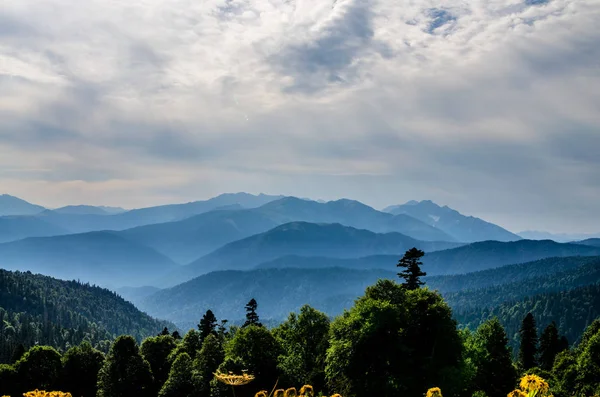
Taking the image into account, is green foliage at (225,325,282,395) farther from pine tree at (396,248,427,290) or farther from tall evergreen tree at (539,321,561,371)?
tall evergreen tree at (539,321,561,371)

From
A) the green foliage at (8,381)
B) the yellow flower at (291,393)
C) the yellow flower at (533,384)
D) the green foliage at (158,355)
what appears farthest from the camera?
the green foliage at (158,355)

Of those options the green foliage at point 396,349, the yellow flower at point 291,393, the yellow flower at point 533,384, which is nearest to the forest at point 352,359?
the green foliage at point 396,349

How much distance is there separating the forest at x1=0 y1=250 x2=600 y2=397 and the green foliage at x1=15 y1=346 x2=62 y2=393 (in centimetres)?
13

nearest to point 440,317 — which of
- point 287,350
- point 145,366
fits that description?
point 287,350

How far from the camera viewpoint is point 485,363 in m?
50.1

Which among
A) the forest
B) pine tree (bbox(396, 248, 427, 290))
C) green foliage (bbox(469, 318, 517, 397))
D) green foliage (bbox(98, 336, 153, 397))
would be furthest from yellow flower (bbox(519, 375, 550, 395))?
green foliage (bbox(98, 336, 153, 397))

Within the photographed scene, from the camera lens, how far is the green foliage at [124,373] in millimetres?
54062

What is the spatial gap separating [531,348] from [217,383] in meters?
57.8

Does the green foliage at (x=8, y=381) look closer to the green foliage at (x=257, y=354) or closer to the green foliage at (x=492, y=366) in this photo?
the green foliage at (x=257, y=354)

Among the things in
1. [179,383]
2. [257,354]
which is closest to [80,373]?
[179,383]

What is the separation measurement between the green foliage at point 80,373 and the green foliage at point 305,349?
28928 mm

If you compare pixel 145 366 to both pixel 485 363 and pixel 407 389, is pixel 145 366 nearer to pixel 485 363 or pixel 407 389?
pixel 407 389

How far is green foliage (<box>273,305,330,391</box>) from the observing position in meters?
50.7

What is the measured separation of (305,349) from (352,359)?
1735 centimetres
